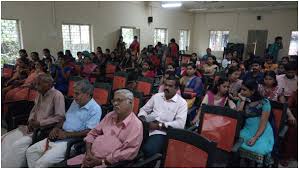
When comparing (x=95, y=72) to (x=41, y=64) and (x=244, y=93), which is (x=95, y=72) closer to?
(x=41, y=64)

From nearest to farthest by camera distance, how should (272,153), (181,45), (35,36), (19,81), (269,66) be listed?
1. (272,153)
2. (19,81)
3. (269,66)
4. (35,36)
5. (181,45)

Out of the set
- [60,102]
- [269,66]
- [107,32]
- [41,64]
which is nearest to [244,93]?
[60,102]

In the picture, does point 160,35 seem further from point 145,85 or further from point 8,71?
point 145,85

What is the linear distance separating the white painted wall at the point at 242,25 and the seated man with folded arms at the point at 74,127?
10.8 meters

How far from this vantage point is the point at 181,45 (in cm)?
1348

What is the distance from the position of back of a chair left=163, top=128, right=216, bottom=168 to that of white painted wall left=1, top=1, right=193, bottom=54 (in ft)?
21.0

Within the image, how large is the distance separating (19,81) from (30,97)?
39.4 inches

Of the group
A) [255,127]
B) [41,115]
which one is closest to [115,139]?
[41,115]

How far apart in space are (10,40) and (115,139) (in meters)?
6.35

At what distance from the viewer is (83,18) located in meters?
8.34

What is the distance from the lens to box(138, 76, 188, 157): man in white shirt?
2.36 meters

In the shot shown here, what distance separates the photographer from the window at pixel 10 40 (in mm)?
6754

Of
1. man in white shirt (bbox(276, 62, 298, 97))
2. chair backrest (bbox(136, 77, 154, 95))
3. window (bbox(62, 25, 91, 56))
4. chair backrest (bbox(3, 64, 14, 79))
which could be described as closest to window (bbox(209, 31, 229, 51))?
window (bbox(62, 25, 91, 56))

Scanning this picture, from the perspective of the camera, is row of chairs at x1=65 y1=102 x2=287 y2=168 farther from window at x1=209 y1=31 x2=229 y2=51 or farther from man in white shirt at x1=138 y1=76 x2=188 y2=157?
window at x1=209 y1=31 x2=229 y2=51
